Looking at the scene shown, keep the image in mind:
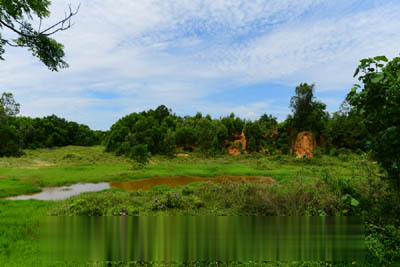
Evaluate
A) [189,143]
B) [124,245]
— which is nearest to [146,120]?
[189,143]

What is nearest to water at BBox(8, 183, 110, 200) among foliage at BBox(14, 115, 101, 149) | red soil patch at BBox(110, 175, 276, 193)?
red soil patch at BBox(110, 175, 276, 193)

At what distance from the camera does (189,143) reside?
120 feet

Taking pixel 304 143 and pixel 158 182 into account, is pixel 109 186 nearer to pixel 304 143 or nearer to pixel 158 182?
pixel 158 182

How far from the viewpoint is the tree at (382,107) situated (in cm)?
400

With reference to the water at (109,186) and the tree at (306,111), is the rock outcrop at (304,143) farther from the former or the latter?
the water at (109,186)

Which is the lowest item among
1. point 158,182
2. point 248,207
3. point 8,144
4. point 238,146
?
point 158,182

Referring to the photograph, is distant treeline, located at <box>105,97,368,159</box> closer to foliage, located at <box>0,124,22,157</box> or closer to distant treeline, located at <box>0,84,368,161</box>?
distant treeline, located at <box>0,84,368,161</box>

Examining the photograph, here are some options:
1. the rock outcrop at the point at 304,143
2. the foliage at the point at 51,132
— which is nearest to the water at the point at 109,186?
the rock outcrop at the point at 304,143

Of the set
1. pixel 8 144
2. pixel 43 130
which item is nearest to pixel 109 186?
pixel 8 144

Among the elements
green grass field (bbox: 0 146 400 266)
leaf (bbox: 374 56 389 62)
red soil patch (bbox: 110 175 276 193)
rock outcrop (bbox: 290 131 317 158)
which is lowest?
red soil patch (bbox: 110 175 276 193)

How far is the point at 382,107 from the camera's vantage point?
4.41 metres

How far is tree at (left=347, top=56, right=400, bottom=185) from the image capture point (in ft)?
13.1

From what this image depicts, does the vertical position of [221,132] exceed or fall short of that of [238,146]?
it exceeds it

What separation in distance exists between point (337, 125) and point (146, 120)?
26356 mm
